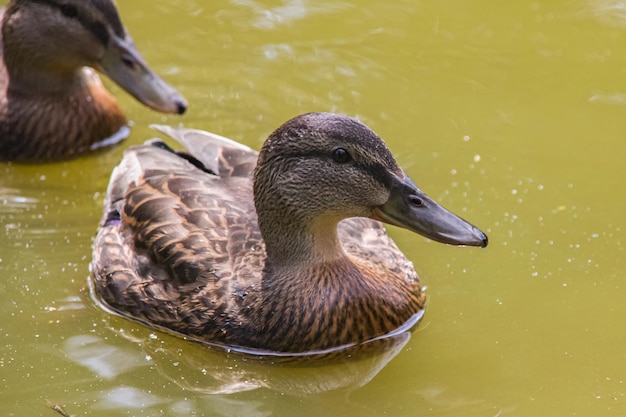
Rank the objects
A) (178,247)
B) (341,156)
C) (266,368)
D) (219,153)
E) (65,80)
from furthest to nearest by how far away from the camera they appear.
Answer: (65,80), (219,153), (178,247), (266,368), (341,156)

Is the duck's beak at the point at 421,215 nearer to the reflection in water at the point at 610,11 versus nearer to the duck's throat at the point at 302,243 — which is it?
the duck's throat at the point at 302,243

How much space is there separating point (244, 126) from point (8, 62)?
67.1 inches

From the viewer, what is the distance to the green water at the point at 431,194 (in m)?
6.31

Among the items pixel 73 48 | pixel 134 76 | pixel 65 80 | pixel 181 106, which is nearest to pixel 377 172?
pixel 181 106

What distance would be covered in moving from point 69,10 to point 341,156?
3073 mm

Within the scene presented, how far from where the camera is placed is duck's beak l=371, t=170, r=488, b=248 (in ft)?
20.5

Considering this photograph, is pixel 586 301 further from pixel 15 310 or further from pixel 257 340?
pixel 15 310

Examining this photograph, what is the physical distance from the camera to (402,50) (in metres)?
9.66

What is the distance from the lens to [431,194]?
7918mm

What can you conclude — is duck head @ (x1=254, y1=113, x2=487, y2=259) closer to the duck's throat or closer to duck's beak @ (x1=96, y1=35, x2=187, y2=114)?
the duck's throat

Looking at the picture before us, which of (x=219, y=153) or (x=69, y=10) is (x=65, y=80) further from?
(x=219, y=153)

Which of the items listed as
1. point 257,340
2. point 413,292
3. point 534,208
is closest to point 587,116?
point 534,208

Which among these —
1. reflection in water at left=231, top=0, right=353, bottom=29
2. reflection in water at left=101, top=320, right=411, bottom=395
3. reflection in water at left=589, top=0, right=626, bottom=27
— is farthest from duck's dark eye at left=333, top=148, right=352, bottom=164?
reflection in water at left=589, top=0, right=626, bottom=27

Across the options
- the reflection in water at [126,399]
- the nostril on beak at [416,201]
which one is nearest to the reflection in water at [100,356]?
the reflection in water at [126,399]
